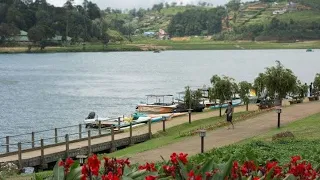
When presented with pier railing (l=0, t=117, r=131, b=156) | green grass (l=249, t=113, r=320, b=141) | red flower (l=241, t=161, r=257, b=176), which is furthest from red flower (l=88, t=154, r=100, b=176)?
pier railing (l=0, t=117, r=131, b=156)

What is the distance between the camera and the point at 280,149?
682 inches

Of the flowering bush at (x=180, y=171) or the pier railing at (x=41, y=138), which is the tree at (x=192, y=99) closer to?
the pier railing at (x=41, y=138)

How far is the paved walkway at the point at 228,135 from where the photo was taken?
2186 centimetres

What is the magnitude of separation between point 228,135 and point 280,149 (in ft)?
29.3

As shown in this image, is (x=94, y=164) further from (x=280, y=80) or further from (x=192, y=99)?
(x=192, y=99)

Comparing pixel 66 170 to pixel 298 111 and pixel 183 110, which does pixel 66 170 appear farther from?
pixel 183 110

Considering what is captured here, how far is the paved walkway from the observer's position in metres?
21.9

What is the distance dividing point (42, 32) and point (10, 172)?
185 meters

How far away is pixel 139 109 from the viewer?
5762 centimetres

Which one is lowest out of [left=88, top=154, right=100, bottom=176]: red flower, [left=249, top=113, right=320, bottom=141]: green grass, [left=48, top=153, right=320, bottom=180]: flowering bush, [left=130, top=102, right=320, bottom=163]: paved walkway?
[left=130, top=102, right=320, bottom=163]: paved walkway

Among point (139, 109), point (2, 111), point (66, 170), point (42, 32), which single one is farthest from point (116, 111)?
point (42, 32)

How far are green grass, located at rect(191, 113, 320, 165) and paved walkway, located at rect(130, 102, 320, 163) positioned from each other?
1412 mm

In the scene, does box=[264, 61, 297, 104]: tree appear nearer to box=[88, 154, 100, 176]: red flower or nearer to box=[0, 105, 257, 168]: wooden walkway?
box=[0, 105, 257, 168]: wooden walkway

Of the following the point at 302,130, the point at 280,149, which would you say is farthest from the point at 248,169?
the point at 302,130
